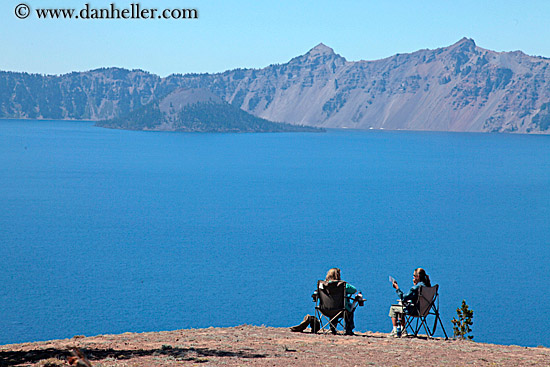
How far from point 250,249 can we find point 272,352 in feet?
160

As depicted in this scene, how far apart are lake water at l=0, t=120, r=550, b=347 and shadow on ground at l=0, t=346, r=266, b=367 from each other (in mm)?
24699

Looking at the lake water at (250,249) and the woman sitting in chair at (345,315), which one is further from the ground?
the lake water at (250,249)

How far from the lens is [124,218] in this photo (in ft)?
256

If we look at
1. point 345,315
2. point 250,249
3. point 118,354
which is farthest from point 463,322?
point 250,249

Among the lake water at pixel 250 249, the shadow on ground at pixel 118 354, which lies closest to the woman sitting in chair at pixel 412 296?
the shadow on ground at pixel 118 354

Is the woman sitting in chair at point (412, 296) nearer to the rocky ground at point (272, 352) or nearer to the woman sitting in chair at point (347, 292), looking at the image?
the rocky ground at point (272, 352)

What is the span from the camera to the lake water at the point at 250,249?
137ft

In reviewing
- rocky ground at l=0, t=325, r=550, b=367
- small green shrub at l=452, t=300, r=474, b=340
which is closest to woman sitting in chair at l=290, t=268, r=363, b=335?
rocky ground at l=0, t=325, r=550, b=367

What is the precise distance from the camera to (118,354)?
12.1 meters

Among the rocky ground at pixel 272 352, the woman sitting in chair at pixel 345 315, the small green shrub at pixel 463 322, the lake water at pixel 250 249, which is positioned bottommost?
the rocky ground at pixel 272 352

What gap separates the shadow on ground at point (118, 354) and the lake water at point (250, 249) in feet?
81.0

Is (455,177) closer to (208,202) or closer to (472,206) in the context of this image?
(472,206)

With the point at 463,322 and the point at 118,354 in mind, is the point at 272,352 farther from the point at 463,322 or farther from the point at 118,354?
the point at 463,322

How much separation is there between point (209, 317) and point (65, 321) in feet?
29.0
